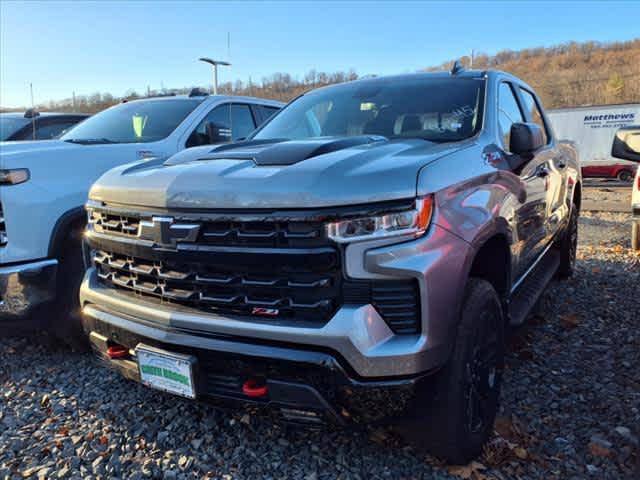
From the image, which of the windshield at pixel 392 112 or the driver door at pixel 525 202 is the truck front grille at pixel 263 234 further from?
the driver door at pixel 525 202

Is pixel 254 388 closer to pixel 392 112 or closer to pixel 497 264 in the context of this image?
pixel 497 264

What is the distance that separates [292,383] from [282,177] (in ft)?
2.58

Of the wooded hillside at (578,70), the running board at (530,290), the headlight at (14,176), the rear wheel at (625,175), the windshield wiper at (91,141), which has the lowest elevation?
the rear wheel at (625,175)

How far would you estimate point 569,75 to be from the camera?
2307 inches

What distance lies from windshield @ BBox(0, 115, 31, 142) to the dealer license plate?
5730 mm

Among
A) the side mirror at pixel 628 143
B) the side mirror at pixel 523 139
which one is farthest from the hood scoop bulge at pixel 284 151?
the side mirror at pixel 628 143

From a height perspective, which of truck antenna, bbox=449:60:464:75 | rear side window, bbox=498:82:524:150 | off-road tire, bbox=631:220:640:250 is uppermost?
truck antenna, bbox=449:60:464:75

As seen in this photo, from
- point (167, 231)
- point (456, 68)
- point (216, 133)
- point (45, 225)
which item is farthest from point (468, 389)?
point (216, 133)

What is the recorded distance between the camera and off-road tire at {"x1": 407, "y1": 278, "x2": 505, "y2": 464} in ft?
6.93

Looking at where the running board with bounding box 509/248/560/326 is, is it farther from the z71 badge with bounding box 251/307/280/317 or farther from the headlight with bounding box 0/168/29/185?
the headlight with bounding box 0/168/29/185

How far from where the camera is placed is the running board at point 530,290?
3.21 meters

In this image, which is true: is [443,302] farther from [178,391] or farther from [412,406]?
[178,391]

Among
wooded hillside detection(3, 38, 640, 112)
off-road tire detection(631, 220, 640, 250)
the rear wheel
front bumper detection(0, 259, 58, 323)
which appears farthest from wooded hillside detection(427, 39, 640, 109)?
front bumper detection(0, 259, 58, 323)

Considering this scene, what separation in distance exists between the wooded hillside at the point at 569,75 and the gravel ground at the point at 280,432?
22.3 ft
